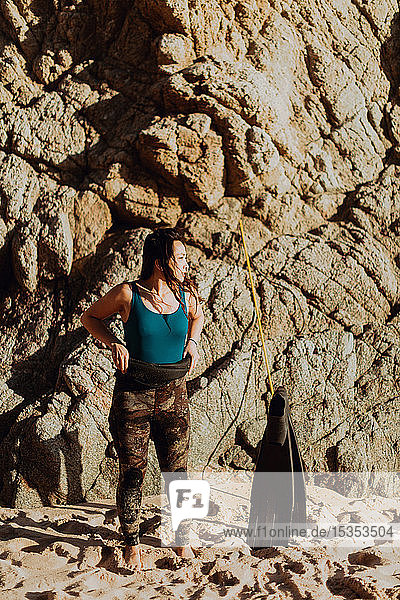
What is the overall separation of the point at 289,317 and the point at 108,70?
3.23 m

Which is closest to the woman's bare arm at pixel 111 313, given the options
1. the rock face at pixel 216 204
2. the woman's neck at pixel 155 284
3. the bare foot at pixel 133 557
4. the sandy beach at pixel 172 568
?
the woman's neck at pixel 155 284

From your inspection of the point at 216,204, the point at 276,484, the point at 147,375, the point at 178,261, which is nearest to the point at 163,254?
the point at 178,261

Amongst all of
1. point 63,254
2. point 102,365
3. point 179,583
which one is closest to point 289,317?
point 102,365

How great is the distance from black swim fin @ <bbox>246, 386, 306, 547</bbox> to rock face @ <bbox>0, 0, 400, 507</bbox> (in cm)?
124

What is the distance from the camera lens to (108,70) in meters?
6.21

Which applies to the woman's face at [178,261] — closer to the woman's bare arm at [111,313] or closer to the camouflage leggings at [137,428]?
the woman's bare arm at [111,313]

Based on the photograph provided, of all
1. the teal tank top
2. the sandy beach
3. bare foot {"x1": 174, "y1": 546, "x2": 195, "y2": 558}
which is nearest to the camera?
the sandy beach

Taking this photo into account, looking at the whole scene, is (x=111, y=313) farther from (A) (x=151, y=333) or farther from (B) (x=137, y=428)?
(B) (x=137, y=428)

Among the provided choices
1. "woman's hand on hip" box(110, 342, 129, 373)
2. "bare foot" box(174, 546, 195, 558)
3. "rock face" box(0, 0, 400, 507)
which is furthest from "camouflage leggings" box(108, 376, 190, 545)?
"rock face" box(0, 0, 400, 507)

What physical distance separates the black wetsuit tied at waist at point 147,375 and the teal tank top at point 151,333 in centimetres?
3

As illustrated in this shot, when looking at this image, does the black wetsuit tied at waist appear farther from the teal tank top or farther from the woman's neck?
the woman's neck

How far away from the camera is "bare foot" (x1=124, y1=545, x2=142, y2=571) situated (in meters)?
3.52

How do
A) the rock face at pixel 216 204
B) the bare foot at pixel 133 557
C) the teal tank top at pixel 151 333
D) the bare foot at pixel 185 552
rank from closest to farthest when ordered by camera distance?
the teal tank top at pixel 151 333 < the bare foot at pixel 133 557 < the bare foot at pixel 185 552 < the rock face at pixel 216 204

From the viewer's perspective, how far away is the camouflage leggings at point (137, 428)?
3.46 meters
